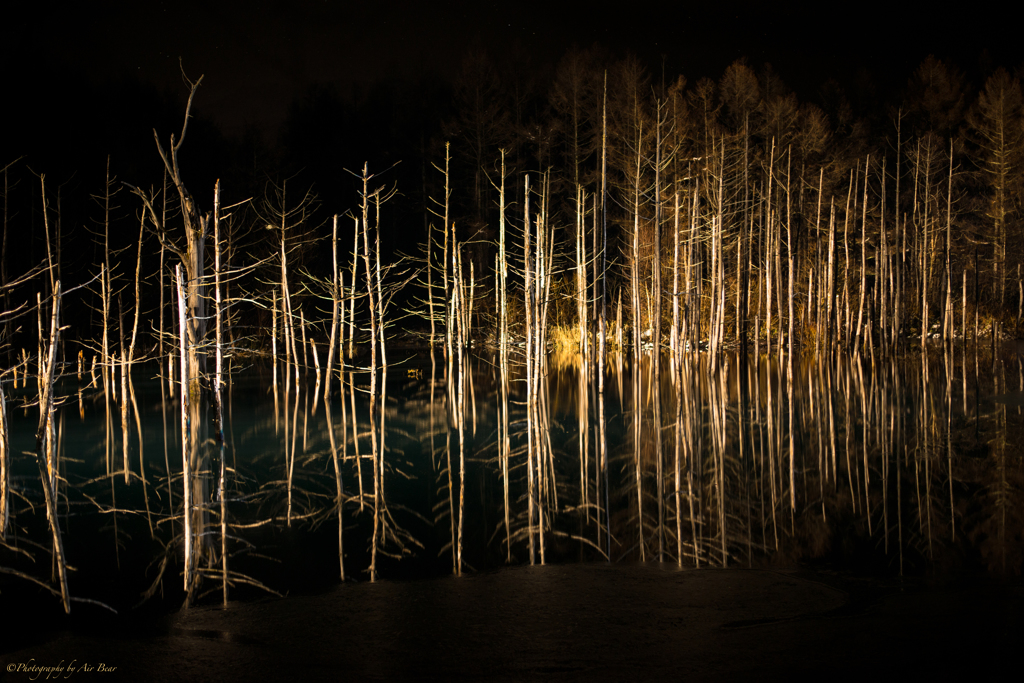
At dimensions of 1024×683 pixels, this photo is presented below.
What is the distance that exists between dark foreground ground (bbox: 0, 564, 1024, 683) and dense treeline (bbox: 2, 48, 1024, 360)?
15339 mm

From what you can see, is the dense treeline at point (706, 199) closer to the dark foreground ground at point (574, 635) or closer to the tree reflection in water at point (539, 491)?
the tree reflection in water at point (539, 491)

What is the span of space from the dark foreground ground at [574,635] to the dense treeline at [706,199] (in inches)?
604

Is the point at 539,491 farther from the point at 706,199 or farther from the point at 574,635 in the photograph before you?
the point at 706,199

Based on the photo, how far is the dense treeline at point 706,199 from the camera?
22688 millimetres

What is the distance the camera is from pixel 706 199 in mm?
26438

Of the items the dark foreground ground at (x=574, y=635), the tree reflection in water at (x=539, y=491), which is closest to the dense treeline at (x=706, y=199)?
the tree reflection in water at (x=539, y=491)

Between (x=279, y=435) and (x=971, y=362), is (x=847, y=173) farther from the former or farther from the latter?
(x=279, y=435)

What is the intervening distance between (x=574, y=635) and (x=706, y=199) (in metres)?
24.4

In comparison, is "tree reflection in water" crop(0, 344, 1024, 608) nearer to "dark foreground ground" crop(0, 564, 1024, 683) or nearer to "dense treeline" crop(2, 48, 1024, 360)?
"dark foreground ground" crop(0, 564, 1024, 683)

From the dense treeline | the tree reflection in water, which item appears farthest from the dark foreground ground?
the dense treeline

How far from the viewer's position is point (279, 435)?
35.0 feet

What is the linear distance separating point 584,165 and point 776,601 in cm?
2830

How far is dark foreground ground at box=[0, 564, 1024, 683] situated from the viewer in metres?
3.39

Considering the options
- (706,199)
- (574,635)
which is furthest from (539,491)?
(706,199)
